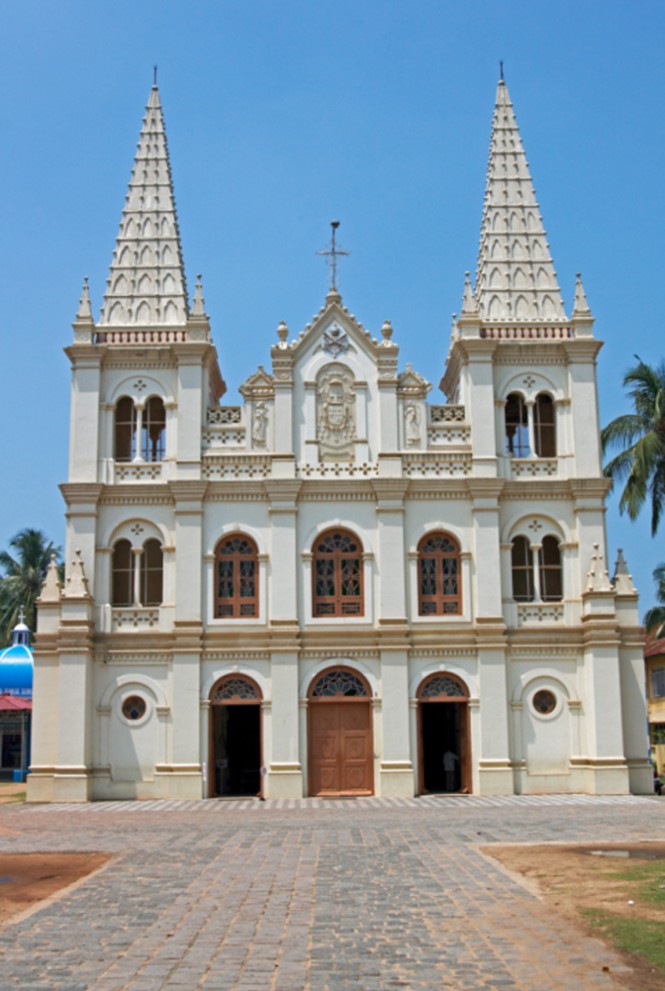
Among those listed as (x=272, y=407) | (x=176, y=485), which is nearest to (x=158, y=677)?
(x=176, y=485)

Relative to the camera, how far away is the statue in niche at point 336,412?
33.0 metres

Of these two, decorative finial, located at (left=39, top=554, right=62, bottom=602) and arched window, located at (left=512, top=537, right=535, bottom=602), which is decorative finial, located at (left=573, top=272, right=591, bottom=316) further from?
decorative finial, located at (left=39, top=554, right=62, bottom=602)

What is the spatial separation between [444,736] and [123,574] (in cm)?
1109

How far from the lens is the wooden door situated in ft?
102

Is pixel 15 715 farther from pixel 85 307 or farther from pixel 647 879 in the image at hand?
pixel 647 879

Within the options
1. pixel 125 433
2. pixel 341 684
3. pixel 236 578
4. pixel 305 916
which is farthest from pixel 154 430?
pixel 305 916

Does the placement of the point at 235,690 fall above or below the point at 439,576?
below

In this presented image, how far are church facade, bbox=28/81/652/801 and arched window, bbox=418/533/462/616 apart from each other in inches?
3.3

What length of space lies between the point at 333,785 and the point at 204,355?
12406 millimetres

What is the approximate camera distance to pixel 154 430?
34.1 metres

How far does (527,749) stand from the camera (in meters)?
31.4

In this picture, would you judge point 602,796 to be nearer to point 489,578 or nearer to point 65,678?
point 489,578

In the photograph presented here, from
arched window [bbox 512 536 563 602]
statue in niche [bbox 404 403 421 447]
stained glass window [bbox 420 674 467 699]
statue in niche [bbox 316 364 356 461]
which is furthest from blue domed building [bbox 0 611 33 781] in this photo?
arched window [bbox 512 536 563 602]

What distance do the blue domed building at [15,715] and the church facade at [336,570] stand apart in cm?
1285
